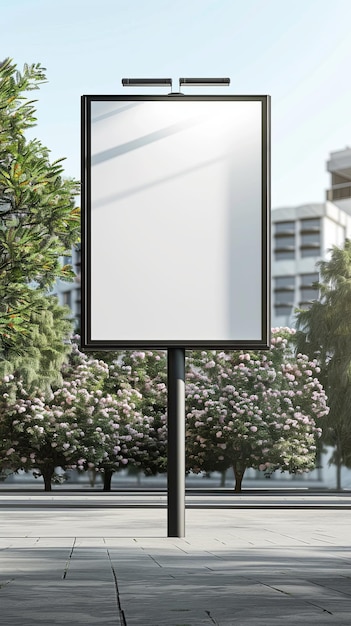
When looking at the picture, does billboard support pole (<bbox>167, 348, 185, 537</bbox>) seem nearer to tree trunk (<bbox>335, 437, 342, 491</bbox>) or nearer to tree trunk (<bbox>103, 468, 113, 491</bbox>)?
tree trunk (<bbox>103, 468, 113, 491</bbox>)

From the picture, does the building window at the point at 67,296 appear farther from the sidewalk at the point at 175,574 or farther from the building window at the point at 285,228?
the sidewalk at the point at 175,574

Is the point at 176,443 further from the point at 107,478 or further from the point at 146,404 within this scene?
the point at 107,478

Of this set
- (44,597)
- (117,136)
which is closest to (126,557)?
(44,597)

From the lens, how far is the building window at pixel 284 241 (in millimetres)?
136125

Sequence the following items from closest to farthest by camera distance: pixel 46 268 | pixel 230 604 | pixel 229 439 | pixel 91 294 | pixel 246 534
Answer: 1. pixel 230 604
2. pixel 91 294
3. pixel 246 534
4. pixel 46 268
5. pixel 229 439

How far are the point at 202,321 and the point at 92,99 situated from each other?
4.08m

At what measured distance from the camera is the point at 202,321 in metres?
19.0

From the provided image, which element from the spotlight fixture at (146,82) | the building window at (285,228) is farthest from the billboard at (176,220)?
the building window at (285,228)

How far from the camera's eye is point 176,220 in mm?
19375

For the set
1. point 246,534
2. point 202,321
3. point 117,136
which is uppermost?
point 117,136

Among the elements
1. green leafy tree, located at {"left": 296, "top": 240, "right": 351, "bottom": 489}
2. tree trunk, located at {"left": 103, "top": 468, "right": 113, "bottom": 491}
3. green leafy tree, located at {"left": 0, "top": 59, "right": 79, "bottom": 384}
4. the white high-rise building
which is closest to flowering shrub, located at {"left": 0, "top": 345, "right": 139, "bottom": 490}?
tree trunk, located at {"left": 103, "top": 468, "right": 113, "bottom": 491}

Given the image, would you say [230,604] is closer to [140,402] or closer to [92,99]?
[92,99]

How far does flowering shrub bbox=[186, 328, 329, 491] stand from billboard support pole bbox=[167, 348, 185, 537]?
76.9 ft

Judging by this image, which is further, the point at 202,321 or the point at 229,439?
the point at 229,439
